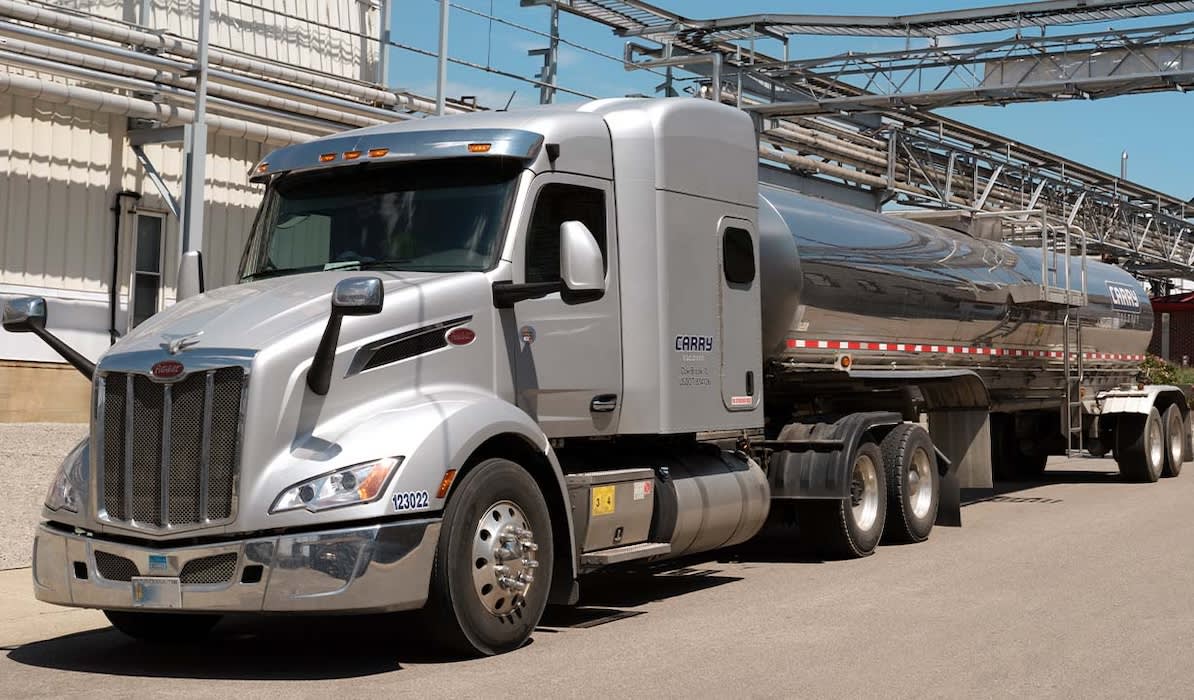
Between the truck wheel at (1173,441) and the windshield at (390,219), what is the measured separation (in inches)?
634

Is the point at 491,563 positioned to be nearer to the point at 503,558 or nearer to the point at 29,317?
the point at 503,558

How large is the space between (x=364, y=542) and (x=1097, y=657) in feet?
13.0

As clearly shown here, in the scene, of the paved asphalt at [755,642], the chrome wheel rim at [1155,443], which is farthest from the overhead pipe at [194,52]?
the chrome wheel rim at [1155,443]

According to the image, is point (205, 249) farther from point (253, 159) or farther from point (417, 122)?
point (417, 122)

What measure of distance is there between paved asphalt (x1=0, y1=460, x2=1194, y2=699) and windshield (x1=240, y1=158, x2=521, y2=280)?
220cm

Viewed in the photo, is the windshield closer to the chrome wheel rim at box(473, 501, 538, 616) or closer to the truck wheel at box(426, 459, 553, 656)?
the truck wheel at box(426, 459, 553, 656)

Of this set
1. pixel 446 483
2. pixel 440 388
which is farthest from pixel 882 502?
pixel 446 483

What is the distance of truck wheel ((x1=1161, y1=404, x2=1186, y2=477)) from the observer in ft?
74.5

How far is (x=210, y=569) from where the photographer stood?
7.90m

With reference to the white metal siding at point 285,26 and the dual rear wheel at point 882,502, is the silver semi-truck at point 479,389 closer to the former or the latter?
the dual rear wheel at point 882,502

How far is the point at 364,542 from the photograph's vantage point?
779 centimetres

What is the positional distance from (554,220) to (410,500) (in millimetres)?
2412

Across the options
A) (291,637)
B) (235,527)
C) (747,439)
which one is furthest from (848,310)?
(235,527)

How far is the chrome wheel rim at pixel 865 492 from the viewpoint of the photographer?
1360 centimetres
